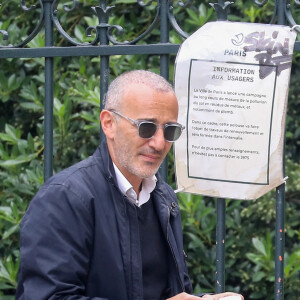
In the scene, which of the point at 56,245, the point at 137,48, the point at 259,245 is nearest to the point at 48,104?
the point at 137,48

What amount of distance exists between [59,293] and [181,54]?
1.18 metres

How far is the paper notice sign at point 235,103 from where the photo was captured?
3395 mm

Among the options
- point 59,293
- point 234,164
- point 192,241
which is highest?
point 234,164

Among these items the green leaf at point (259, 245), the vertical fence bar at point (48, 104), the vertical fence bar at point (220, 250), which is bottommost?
the green leaf at point (259, 245)

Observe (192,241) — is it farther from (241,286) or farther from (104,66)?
(104,66)

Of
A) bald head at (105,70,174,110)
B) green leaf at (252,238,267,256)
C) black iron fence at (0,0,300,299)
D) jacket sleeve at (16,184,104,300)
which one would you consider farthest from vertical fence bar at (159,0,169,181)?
green leaf at (252,238,267,256)

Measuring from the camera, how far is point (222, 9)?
3465mm

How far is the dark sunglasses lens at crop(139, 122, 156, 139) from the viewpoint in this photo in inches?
117

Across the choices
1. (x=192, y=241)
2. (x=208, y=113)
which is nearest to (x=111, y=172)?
(x=208, y=113)

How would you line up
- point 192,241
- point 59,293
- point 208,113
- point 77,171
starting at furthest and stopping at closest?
point 192,241
point 208,113
point 77,171
point 59,293

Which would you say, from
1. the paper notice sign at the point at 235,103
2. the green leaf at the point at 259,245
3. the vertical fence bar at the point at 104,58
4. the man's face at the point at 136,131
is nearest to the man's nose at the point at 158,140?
the man's face at the point at 136,131

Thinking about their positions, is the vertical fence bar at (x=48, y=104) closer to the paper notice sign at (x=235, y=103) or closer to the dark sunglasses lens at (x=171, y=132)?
the paper notice sign at (x=235, y=103)

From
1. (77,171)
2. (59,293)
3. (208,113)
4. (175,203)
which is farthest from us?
(208,113)

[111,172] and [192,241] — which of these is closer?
[111,172]
